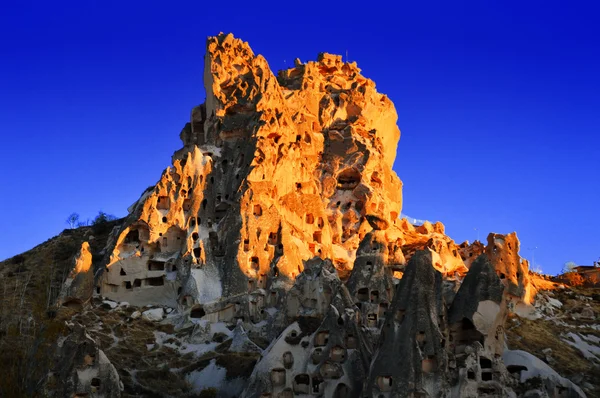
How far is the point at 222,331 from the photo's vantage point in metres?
60.9

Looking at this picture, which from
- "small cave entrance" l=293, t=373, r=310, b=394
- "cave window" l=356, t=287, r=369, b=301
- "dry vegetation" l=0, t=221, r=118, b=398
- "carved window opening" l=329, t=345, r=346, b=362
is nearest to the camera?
"dry vegetation" l=0, t=221, r=118, b=398

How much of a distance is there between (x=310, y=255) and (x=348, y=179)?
19370mm

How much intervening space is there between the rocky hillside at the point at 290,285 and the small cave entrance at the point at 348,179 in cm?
20

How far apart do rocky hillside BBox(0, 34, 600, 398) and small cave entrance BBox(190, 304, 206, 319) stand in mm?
536

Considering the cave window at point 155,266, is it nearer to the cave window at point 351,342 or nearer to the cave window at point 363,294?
the cave window at point 363,294

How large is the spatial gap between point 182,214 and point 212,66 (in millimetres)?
23621

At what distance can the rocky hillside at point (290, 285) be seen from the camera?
42.6m

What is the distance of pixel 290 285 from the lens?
204 ft

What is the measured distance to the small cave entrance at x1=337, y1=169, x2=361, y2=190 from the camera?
8688 centimetres

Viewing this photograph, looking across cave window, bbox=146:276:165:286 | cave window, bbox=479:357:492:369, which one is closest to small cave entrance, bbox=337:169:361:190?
cave window, bbox=146:276:165:286

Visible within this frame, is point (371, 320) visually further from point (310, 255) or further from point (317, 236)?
point (317, 236)

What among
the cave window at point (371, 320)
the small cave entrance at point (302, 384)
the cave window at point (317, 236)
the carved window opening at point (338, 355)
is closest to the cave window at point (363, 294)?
the cave window at point (371, 320)

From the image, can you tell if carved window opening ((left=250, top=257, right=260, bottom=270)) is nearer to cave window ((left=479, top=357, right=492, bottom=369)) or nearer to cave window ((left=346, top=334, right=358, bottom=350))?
cave window ((left=346, top=334, right=358, bottom=350))

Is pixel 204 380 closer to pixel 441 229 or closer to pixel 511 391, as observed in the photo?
pixel 511 391
